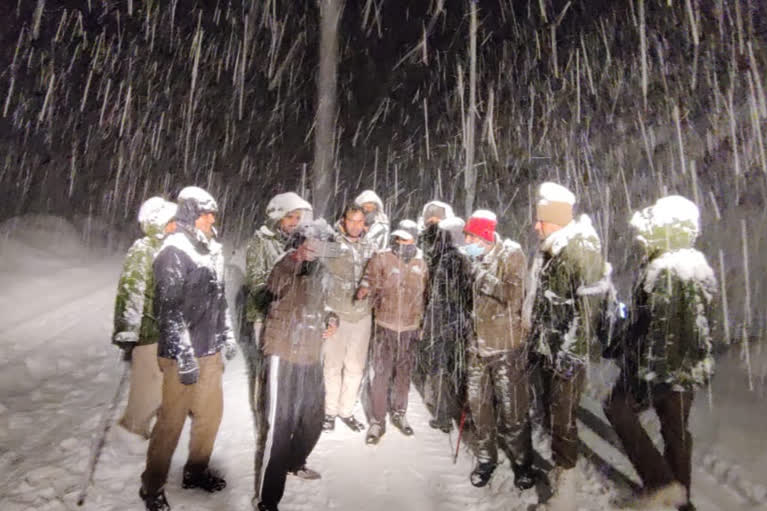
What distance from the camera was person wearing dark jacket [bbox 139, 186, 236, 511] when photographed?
303 cm

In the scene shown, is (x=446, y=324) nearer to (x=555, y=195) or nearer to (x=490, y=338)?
(x=490, y=338)

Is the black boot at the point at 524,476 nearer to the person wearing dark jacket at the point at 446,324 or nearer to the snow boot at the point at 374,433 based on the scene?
the person wearing dark jacket at the point at 446,324

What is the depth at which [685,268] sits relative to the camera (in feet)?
10.4

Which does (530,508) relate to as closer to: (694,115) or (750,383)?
(750,383)

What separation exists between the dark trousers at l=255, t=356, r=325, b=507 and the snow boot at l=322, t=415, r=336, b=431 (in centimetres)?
117

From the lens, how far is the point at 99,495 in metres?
3.38

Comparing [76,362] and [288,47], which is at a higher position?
[288,47]

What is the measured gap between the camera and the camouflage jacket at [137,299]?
12.1ft

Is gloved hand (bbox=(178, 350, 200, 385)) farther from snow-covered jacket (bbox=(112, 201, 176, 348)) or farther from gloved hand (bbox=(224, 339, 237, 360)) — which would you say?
snow-covered jacket (bbox=(112, 201, 176, 348))

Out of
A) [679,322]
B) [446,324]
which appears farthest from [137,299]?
[679,322]

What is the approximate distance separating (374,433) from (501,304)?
1.91 metres

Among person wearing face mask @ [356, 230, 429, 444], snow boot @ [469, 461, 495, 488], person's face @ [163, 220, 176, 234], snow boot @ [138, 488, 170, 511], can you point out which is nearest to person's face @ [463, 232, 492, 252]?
person wearing face mask @ [356, 230, 429, 444]

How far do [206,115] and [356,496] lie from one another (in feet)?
71.0

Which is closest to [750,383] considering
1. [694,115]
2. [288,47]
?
[694,115]
